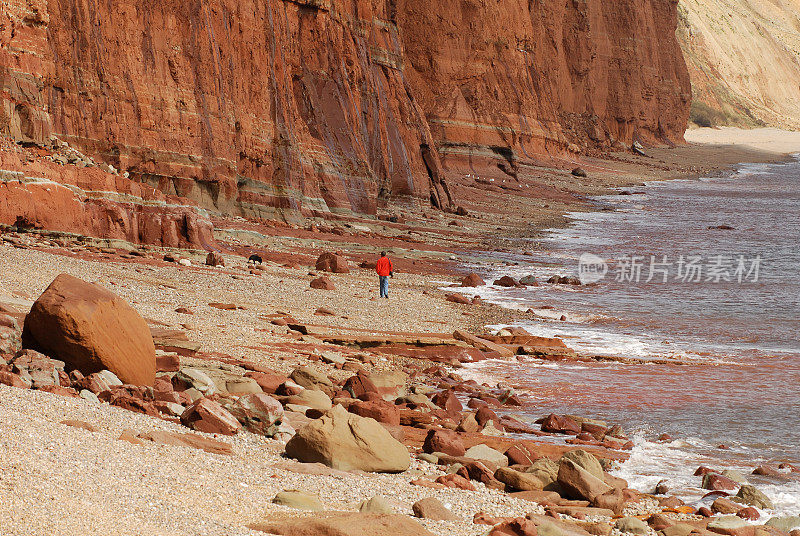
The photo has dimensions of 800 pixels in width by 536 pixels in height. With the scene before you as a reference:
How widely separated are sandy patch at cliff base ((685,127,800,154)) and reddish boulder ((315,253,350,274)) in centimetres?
9722

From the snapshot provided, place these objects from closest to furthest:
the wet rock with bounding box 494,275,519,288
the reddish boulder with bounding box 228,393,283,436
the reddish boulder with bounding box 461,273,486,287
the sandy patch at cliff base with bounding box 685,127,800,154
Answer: the reddish boulder with bounding box 228,393,283,436 < the reddish boulder with bounding box 461,273,486,287 < the wet rock with bounding box 494,275,519,288 < the sandy patch at cliff base with bounding box 685,127,800,154

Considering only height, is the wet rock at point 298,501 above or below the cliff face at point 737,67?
below

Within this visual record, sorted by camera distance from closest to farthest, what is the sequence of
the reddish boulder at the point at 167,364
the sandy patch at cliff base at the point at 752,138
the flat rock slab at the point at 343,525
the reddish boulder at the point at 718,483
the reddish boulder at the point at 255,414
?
the flat rock slab at the point at 343,525 < the reddish boulder at the point at 255,414 < the reddish boulder at the point at 718,483 < the reddish boulder at the point at 167,364 < the sandy patch at cliff base at the point at 752,138

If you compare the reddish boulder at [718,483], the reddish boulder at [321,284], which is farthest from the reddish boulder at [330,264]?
the reddish boulder at [718,483]

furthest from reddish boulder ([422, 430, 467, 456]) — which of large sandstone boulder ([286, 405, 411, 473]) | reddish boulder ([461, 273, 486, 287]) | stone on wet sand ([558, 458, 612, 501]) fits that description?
reddish boulder ([461, 273, 486, 287])

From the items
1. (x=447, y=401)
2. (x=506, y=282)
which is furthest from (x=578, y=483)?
(x=506, y=282)

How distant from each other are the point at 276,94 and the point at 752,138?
344 feet

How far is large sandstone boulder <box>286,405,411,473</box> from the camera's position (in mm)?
7699

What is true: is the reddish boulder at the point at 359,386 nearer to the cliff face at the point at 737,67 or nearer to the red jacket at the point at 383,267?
the red jacket at the point at 383,267

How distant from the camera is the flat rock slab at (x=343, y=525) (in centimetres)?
584

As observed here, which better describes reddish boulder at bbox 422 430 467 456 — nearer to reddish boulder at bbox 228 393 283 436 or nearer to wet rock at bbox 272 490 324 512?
reddish boulder at bbox 228 393 283 436

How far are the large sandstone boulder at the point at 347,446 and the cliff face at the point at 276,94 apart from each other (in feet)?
42.5

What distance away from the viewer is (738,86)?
139625 mm

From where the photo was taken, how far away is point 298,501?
6414mm
